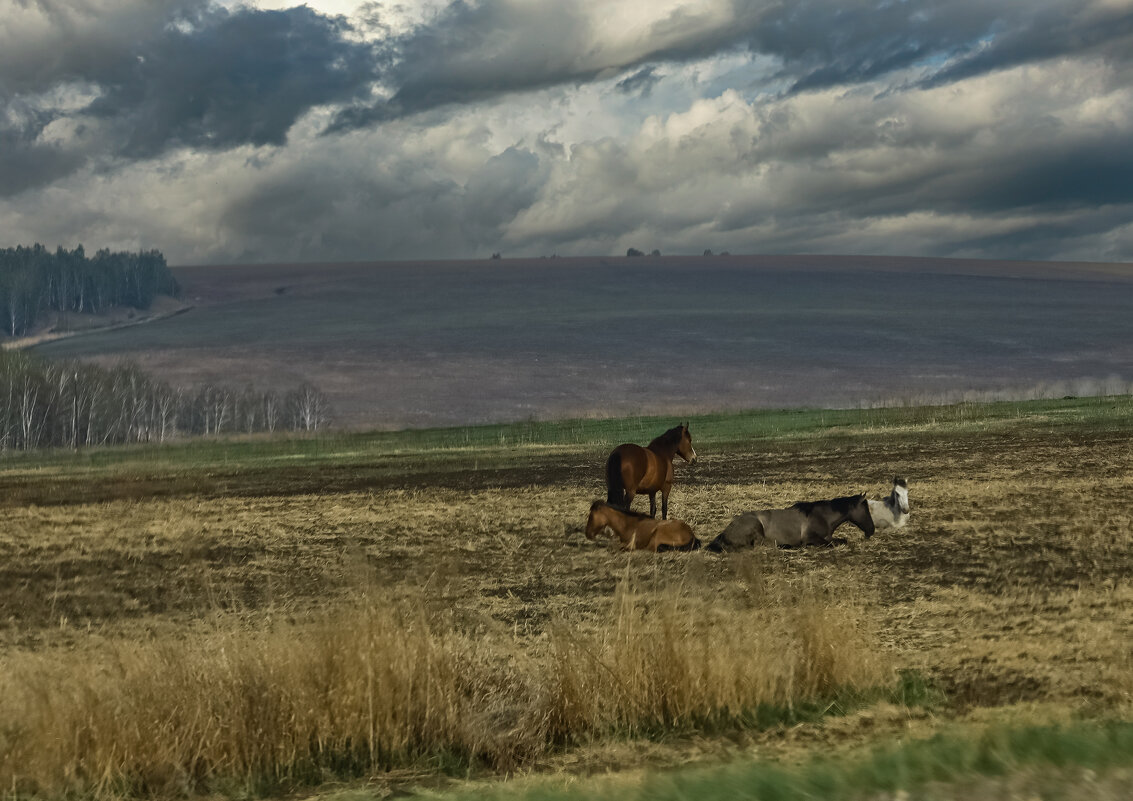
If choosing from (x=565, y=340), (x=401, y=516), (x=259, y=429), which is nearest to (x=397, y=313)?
(x=565, y=340)

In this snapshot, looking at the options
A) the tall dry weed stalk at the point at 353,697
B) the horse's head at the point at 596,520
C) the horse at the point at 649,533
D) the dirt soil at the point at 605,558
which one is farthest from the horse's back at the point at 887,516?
the tall dry weed stalk at the point at 353,697

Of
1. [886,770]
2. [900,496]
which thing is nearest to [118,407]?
[900,496]

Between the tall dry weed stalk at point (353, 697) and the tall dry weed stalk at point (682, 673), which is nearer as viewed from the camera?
the tall dry weed stalk at point (353, 697)

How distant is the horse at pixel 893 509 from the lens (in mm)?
20734

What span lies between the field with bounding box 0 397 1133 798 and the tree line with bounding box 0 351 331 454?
5667 centimetres

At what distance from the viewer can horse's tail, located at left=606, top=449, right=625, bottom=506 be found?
21750mm

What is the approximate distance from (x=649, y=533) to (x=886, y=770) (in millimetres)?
11439

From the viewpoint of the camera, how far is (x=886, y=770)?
8.03 m

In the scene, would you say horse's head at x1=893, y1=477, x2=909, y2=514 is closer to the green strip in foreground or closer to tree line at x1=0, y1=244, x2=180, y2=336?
the green strip in foreground

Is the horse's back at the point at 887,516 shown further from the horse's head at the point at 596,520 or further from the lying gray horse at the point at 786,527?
the horse's head at the point at 596,520

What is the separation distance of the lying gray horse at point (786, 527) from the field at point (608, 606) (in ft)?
1.10

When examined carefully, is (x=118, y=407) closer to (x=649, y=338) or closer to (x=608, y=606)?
(x=649, y=338)

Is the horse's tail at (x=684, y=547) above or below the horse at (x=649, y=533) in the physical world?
below

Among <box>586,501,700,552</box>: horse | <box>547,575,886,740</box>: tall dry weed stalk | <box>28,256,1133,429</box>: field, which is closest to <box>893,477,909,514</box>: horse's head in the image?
<box>586,501,700,552</box>: horse
